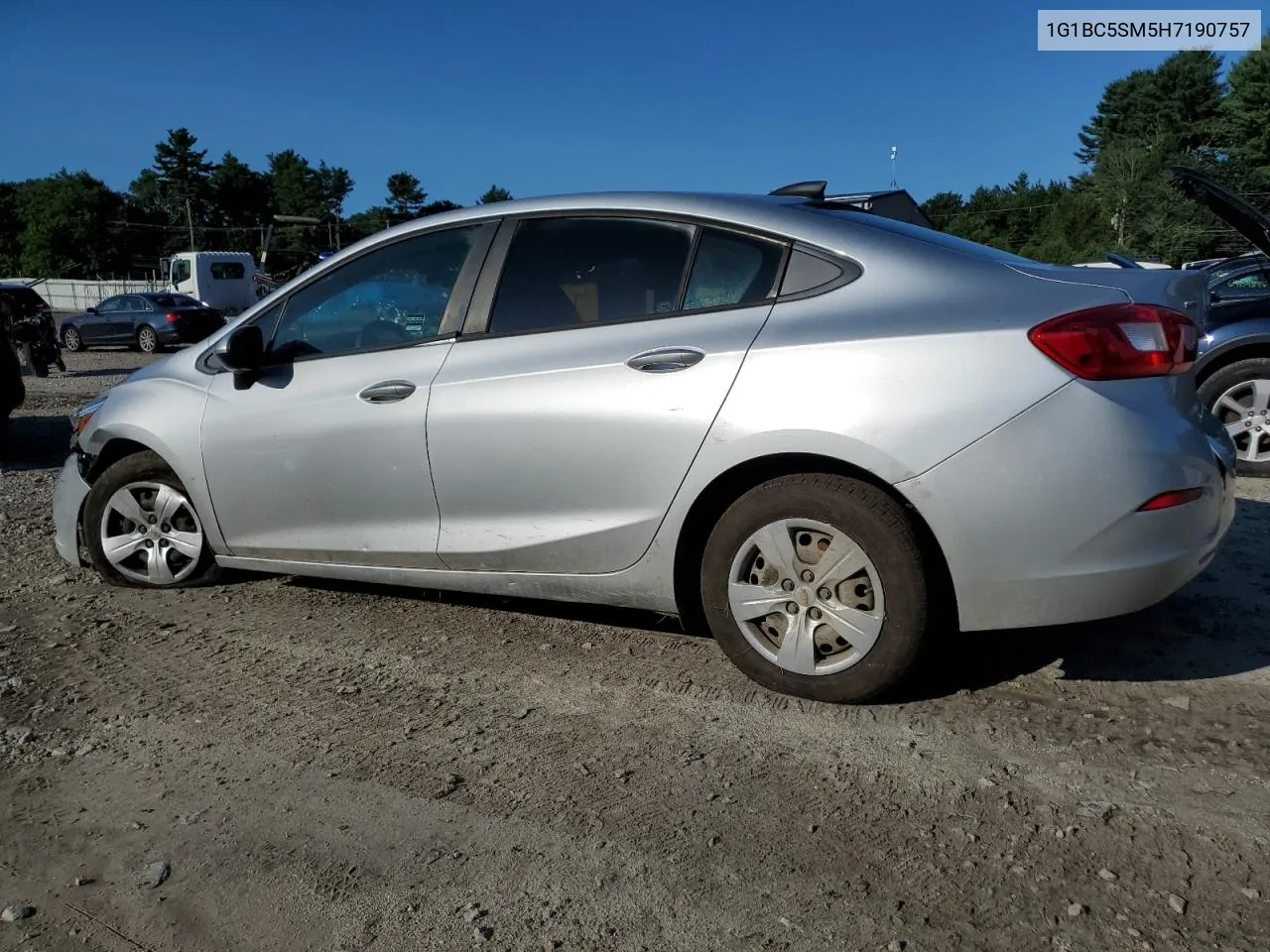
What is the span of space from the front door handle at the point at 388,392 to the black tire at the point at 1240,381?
5409mm

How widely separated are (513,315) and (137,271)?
87.1m

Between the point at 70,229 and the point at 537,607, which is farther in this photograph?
the point at 70,229

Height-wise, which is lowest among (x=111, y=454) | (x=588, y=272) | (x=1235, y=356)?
(x=111, y=454)

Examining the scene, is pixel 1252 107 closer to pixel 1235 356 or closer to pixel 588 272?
pixel 1235 356

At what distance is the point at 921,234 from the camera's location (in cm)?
355

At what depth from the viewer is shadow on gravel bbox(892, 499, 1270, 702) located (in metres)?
3.55

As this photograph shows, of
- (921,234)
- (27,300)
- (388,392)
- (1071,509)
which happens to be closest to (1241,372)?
(921,234)

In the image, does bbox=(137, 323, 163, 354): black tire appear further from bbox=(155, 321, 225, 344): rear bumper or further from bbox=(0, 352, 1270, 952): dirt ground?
bbox=(0, 352, 1270, 952): dirt ground

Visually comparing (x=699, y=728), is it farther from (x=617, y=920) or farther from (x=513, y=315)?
(x=513, y=315)

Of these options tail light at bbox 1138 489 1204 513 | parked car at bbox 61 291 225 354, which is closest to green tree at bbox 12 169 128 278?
parked car at bbox 61 291 225 354

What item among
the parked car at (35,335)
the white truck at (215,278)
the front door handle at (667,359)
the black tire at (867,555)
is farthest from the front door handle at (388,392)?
the white truck at (215,278)

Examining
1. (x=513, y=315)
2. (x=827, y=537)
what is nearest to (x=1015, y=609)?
(x=827, y=537)

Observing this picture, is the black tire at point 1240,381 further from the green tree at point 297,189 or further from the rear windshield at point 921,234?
the green tree at point 297,189

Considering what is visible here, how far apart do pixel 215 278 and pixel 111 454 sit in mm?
33059
